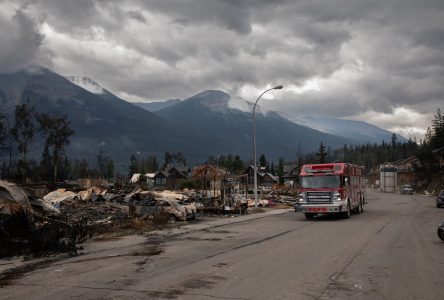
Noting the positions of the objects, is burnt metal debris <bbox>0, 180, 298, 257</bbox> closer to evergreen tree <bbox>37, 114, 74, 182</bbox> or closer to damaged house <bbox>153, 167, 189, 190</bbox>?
evergreen tree <bbox>37, 114, 74, 182</bbox>

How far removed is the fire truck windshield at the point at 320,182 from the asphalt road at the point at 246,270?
9176mm

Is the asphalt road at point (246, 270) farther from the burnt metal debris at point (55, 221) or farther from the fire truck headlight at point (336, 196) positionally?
the fire truck headlight at point (336, 196)

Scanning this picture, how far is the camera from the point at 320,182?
27234 mm

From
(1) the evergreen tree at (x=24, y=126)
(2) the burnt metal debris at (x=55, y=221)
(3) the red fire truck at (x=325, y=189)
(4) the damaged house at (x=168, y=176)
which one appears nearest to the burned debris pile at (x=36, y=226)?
(2) the burnt metal debris at (x=55, y=221)

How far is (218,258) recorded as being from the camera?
12961 millimetres

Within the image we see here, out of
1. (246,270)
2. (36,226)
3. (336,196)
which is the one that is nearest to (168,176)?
(336,196)

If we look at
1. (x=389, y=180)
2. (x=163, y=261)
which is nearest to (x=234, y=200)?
(x=163, y=261)

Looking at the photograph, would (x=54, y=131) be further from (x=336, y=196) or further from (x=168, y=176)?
(x=336, y=196)

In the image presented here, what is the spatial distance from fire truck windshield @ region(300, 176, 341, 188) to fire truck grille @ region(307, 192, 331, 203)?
15.4 inches

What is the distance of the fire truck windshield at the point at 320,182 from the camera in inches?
1061

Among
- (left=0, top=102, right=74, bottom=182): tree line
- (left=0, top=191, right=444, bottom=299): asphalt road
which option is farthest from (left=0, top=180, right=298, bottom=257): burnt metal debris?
(left=0, top=102, right=74, bottom=182): tree line

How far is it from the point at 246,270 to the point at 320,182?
16975 millimetres

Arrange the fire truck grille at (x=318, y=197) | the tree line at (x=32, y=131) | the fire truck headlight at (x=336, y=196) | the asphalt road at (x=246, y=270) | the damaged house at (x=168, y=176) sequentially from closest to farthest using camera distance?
the asphalt road at (x=246, y=270) < the fire truck headlight at (x=336, y=196) < the fire truck grille at (x=318, y=197) < the tree line at (x=32, y=131) < the damaged house at (x=168, y=176)

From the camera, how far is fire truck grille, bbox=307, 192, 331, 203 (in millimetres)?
26891
